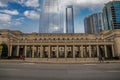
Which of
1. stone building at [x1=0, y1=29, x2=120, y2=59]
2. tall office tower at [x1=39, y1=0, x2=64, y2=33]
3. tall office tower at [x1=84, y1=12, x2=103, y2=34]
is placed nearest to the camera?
stone building at [x1=0, y1=29, x2=120, y2=59]

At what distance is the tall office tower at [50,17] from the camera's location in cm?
16712

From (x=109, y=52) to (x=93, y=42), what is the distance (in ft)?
50.1

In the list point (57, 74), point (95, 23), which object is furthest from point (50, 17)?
point (57, 74)

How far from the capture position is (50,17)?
552 feet

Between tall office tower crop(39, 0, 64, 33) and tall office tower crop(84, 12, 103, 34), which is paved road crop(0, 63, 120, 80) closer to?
tall office tower crop(39, 0, 64, 33)

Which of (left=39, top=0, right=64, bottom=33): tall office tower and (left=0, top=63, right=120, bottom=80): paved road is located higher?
(left=39, top=0, right=64, bottom=33): tall office tower

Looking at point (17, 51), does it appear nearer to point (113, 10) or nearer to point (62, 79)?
point (62, 79)

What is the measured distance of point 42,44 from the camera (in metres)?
74.8

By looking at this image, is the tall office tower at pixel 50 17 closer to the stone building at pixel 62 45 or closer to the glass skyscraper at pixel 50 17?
the glass skyscraper at pixel 50 17

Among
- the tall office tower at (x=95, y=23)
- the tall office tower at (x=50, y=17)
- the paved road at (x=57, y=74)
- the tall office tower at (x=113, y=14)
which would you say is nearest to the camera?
the paved road at (x=57, y=74)

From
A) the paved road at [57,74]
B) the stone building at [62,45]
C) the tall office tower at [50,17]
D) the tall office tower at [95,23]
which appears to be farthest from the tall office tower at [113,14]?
the paved road at [57,74]

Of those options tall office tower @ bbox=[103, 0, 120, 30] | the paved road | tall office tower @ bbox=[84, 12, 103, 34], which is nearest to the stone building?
the paved road

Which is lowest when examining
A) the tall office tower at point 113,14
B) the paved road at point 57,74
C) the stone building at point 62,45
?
the paved road at point 57,74

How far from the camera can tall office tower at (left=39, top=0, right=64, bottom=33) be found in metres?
167
